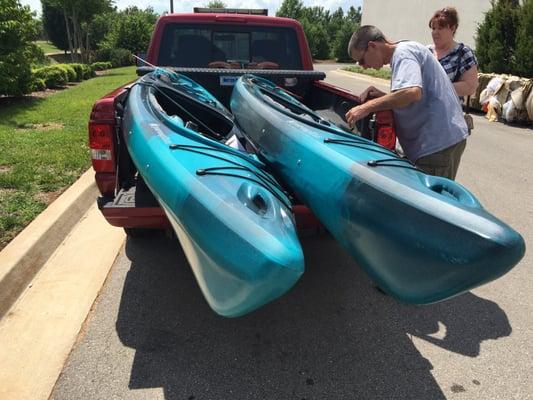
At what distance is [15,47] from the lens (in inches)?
403

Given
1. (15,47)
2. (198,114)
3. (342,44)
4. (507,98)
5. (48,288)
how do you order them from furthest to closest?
(342,44) < (507,98) < (15,47) < (198,114) < (48,288)

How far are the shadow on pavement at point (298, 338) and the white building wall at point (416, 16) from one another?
70.0 feet

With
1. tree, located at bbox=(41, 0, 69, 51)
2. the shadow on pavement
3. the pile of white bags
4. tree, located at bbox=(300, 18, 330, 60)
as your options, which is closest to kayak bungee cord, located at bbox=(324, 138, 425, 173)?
the shadow on pavement

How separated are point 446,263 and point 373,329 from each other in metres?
1.19

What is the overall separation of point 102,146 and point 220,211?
157 cm

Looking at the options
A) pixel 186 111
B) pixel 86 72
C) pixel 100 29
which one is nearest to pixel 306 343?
pixel 186 111

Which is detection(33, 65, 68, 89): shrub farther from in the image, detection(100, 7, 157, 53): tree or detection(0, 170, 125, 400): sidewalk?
detection(100, 7, 157, 53): tree

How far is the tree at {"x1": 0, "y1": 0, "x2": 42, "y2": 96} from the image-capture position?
31.8 feet

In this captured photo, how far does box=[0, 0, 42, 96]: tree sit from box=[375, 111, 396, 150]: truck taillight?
362 inches

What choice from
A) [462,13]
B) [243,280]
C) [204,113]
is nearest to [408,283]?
[243,280]

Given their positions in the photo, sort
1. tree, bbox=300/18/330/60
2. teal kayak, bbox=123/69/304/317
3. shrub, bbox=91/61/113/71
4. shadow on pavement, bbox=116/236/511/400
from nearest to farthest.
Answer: teal kayak, bbox=123/69/304/317 < shadow on pavement, bbox=116/236/511/400 < shrub, bbox=91/61/113/71 < tree, bbox=300/18/330/60

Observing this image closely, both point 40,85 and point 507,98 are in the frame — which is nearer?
point 507,98

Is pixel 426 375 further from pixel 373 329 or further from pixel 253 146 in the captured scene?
pixel 253 146

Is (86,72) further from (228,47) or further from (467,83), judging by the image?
(467,83)
